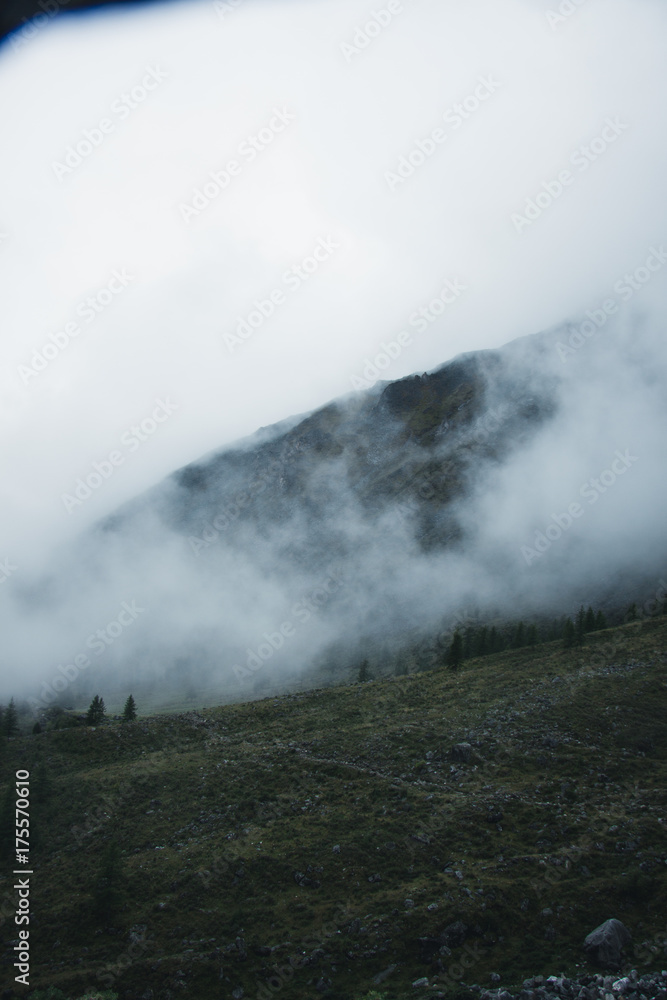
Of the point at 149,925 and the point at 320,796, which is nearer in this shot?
the point at 149,925

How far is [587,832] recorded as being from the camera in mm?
31078

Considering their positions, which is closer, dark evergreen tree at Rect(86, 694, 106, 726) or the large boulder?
the large boulder

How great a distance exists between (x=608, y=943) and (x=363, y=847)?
14.9 metres

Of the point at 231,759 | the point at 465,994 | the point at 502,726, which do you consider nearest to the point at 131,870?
the point at 231,759

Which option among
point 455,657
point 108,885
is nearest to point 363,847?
point 108,885

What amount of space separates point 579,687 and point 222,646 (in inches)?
5763

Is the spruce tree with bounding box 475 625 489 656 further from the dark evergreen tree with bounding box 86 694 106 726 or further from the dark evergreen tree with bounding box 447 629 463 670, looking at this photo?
the dark evergreen tree with bounding box 86 694 106 726

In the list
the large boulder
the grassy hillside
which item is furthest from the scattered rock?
the large boulder

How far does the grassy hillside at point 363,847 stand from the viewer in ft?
80.7

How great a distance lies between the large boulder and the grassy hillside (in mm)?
549

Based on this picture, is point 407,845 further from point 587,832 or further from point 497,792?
point 587,832

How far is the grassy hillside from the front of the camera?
24.6 metres

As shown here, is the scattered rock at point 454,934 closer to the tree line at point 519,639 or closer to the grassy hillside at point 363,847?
the grassy hillside at point 363,847

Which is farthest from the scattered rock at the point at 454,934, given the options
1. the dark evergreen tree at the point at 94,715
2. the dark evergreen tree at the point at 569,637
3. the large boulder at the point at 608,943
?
the dark evergreen tree at the point at 94,715
